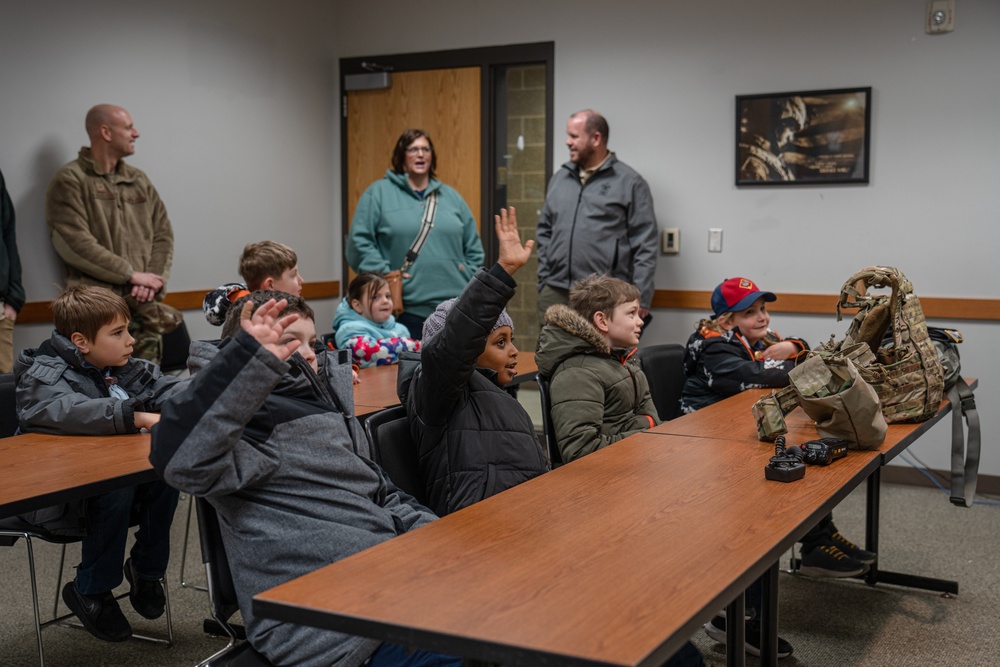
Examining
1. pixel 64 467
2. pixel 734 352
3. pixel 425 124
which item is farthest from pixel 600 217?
pixel 64 467

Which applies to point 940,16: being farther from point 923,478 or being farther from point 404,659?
point 404,659

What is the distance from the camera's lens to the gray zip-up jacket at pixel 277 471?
1.66 meters

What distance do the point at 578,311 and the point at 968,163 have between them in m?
2.85

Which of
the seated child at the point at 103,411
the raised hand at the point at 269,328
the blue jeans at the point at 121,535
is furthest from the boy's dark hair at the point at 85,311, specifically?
the raised hand at the point at 269,328

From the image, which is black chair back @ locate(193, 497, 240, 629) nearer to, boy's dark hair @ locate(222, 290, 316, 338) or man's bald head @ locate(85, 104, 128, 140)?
boy's dark hair @ locate(222, 290, 316, 338)

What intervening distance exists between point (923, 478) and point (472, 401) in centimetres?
362

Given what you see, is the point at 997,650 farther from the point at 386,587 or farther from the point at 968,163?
the point at 968,163

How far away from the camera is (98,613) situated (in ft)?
9.59

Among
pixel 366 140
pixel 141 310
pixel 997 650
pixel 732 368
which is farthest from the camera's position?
pixel 366 140

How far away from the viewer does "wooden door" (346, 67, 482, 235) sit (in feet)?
20.4

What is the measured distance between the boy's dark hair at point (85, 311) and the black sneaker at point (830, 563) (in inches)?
94.5

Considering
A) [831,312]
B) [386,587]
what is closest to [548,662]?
[386,587]

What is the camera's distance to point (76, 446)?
8.48 ft

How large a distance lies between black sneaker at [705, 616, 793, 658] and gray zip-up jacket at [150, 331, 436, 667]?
1.40m
